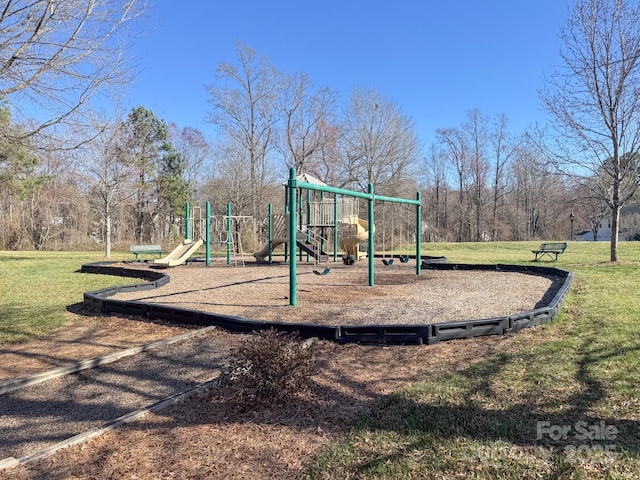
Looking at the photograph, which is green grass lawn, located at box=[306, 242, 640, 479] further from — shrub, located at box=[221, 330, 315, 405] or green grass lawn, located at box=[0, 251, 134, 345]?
green grass lawn, located at box=[0, 251, 134, 345]

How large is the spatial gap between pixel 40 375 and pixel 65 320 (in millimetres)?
3104

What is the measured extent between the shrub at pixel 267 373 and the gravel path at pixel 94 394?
788mm

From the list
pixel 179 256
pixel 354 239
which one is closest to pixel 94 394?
pixel 179 256

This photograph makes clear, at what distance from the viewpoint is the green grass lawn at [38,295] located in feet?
21.0

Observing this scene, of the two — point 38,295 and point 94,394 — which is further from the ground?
point 38,295

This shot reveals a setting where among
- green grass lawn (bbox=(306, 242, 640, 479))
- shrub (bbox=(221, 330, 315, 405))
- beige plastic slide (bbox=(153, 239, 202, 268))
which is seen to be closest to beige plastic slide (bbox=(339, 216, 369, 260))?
beige plastic slide (bbox=(153, 239, 202, 268))

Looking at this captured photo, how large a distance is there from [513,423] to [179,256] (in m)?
14.4

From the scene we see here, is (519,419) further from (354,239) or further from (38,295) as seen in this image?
(354,239)

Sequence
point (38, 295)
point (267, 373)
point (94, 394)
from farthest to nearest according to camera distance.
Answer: point (38, 295)
point (94, 394)
point (267, 373)

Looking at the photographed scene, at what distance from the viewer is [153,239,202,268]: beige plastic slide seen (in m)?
14.8

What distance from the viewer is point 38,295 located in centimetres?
899

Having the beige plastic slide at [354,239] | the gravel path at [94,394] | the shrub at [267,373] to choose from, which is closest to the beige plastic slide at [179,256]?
the beige plastic slide at [354,239]

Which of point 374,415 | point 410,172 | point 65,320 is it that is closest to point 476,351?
point 374,415

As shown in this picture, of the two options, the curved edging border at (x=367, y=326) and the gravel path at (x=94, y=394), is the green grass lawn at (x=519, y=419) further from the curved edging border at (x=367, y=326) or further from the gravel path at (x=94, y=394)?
the gravel path at (x=94, y=394)
